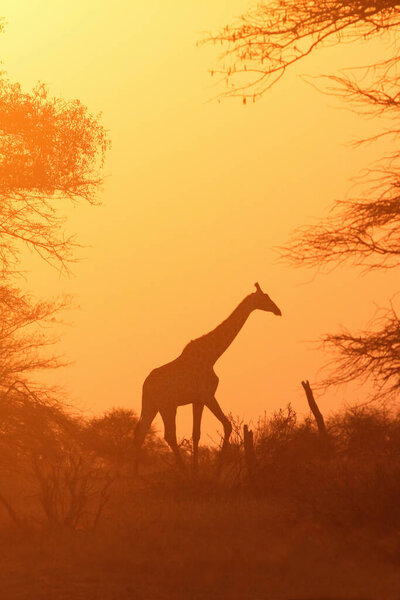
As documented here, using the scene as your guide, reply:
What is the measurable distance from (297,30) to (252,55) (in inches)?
25.4

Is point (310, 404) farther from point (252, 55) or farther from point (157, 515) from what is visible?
point (252, 55)

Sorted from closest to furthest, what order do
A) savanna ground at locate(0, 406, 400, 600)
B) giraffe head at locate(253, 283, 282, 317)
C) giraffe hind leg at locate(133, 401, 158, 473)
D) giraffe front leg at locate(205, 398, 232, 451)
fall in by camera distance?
1. savanna ground at locate(0, 406, 400, 600)
2. giraffe front leg at locate(205, 398, 232, 451)
3. giraffe hind leg at locate(133, 401, 158, 473)
4. giraffe head at locate(253, 283, 282, 317)

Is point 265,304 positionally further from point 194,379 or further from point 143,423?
point 143,423

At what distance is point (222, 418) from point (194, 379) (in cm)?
115

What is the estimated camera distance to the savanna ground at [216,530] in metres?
11.4

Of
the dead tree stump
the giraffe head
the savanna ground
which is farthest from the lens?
the dead tree stump

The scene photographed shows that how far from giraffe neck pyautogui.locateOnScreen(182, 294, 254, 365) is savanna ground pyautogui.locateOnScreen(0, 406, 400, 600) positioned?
1.59m

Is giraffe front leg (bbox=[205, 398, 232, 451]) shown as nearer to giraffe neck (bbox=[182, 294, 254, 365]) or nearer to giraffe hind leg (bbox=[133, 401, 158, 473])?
giraffe neck (bbox=[182, 294, 254, 365])

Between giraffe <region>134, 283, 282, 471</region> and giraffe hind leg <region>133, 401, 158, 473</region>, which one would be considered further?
giraffe hind leg <region>133, 401, 158, 473</region>

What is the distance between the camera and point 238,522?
15383 mm

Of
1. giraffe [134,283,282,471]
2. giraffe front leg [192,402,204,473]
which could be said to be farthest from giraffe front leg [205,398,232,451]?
giraffe front leg [192,402,204,473]

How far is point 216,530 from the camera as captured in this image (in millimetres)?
14617

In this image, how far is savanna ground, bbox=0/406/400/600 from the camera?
11391mm

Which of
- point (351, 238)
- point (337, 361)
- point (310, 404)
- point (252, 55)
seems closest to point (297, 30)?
point (252, 55)
